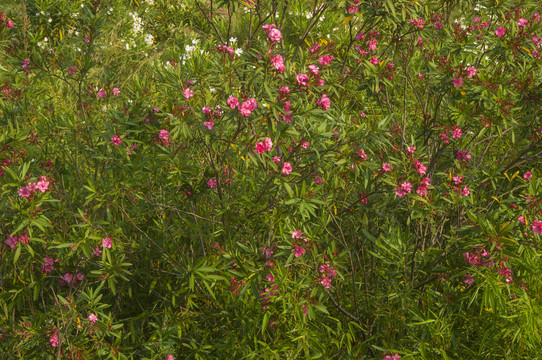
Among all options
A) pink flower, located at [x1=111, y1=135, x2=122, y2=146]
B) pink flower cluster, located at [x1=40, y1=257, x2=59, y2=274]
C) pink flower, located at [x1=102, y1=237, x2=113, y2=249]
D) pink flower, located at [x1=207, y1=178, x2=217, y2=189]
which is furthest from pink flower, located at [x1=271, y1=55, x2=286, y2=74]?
pink flower cluster, located at [x1=40, y1=257, x2=59, y2=274]

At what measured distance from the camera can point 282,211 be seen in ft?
7.33

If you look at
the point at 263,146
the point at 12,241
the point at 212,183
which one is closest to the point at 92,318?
the point at 12,241

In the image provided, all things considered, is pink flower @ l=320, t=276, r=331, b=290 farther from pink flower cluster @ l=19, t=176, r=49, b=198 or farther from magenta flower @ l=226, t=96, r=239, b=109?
pink flower cluster @ l=19, t=176, r=49, b=198

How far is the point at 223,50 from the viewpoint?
2.14 m

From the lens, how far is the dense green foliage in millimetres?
2039

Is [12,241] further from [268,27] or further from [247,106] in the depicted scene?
[268,27]

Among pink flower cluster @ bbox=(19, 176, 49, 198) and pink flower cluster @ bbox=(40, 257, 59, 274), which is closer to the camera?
pink flower cluster @ bbox=(19, 176, 49, 198)

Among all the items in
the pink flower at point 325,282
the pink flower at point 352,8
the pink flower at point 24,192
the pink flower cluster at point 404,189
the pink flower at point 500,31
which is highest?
the pink flower at point 500,31

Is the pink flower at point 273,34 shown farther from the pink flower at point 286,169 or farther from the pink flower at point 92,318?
the pink flower at point 92,318

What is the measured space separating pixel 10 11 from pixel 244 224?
4725 millimetres

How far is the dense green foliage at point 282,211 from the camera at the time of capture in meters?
2.04

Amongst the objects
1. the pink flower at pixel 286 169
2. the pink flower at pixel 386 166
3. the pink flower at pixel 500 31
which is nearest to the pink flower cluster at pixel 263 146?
the pink flower at pixel 286 169

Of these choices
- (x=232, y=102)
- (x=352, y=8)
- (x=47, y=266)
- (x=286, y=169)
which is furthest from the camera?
(x=47, y=266)

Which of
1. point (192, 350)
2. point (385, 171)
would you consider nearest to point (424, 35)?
point (385, 171)
